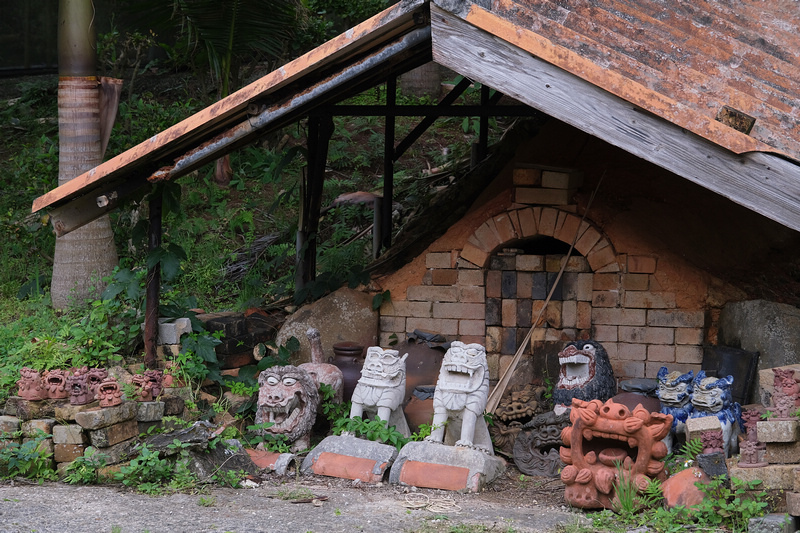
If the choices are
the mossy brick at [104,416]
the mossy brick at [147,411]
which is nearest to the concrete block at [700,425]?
the mossy brick at [147,411]

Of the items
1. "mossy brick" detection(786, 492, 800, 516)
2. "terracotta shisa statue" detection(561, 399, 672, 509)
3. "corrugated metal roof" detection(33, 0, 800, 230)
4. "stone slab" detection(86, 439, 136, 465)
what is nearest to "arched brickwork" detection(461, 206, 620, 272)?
"corrugated metal roof" detection(33, 0, 800, 230)

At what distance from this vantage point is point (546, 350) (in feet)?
23.1

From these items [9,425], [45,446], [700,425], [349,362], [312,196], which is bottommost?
[45,446]

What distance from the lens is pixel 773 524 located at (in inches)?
158

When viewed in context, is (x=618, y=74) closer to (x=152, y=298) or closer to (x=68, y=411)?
(x=152, y=298)

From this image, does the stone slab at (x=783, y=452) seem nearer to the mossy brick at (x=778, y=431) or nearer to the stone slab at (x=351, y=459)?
the mossy brick at (x=778, y=431)

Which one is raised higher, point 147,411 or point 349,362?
point 349,362

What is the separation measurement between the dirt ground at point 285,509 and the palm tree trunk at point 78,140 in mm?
2971

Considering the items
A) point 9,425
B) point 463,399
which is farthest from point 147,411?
point 463,399

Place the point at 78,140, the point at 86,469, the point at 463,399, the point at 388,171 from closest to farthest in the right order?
the point at 86,469
the point at 463,399
the point at 78,140
the point at 388,171

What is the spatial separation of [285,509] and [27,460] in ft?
5.80

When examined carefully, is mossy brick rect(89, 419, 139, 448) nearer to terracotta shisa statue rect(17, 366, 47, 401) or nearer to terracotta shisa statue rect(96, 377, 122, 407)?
terracotta shisa statue rect(96, 377, 122, 407)

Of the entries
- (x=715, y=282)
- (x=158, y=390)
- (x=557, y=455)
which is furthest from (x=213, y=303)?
(x=715, y=282)

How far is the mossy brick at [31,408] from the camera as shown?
17.5ft
